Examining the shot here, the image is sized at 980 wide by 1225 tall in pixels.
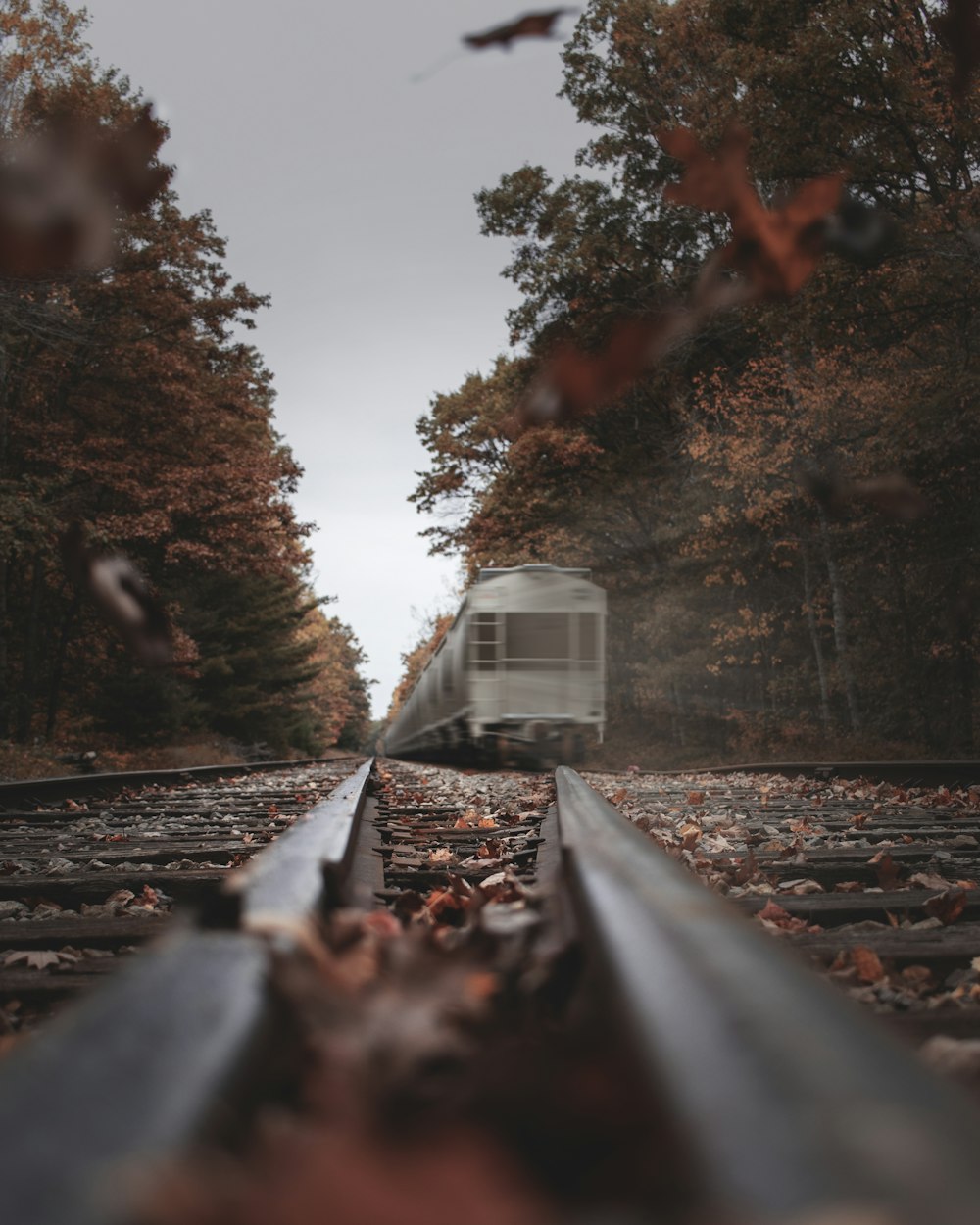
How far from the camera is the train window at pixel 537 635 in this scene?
1384 cm

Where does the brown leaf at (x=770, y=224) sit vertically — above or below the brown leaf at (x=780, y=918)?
above

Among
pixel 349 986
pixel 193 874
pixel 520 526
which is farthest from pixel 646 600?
pixel 349 986

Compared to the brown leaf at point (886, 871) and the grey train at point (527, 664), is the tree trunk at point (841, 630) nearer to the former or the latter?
the grey train at point (527, 664)

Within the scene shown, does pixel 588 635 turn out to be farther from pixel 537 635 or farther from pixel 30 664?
pixel 30 664

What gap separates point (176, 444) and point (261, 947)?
2027 cm

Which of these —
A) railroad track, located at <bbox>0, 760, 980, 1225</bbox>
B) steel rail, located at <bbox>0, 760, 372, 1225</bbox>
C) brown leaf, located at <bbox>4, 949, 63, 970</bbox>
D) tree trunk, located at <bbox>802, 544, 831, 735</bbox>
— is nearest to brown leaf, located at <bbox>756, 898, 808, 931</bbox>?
railroad track, located at <bbox>0, 760, 980, 1225</bbox>

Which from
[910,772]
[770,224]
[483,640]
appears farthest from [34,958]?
[483,640]

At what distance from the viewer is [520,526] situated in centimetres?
2495

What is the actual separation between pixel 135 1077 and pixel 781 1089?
58 cm

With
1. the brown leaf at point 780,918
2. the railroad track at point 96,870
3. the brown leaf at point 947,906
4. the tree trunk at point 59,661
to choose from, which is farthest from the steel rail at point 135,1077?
the tree trunk at point 59,661

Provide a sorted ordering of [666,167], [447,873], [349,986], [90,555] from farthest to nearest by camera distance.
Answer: [666,167] < [90,555] < [447,873] < [349,986]

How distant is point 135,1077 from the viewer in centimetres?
84

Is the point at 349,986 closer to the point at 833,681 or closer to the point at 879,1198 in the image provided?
the point at 879,1198

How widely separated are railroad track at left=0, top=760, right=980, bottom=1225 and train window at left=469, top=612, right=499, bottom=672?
11680 mm
